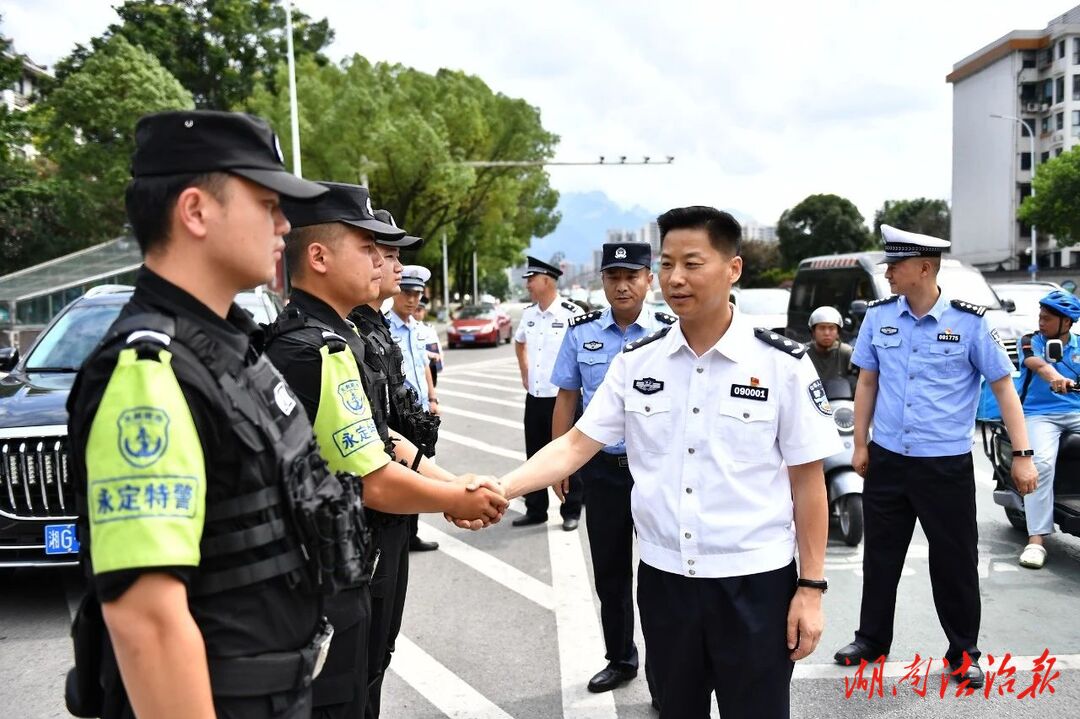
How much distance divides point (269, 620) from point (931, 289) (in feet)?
12.2

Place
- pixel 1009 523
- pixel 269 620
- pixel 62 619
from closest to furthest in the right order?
pixel 269 620, pixel 62 619, pixel 1009 523

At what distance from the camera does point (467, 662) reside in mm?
4414

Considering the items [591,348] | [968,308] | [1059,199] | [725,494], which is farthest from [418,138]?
[1059,199]

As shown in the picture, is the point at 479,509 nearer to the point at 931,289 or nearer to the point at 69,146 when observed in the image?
the point at 931,289

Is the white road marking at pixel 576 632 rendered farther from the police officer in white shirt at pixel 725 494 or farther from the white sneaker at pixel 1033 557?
the white sneaker at pixel 1033 557

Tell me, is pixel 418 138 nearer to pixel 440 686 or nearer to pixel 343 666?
pixel 440 686

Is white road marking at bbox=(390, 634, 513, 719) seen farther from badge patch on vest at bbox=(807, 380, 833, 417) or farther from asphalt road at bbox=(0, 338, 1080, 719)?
badge patch on vest at bbox=(807, 380, 833, 417)

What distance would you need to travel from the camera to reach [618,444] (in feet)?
13.4

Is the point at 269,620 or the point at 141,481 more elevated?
the point at 141,481

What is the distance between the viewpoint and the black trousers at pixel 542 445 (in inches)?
286

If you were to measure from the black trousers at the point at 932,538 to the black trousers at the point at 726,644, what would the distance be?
73.3 inches

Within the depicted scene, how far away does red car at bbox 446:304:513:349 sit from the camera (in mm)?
28438

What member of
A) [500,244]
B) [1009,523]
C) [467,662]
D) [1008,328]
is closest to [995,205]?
[500,244]

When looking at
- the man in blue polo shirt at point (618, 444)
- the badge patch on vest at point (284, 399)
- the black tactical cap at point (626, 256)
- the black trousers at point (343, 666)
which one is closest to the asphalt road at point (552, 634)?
the man in blue polo shirt at point (618, 444)
